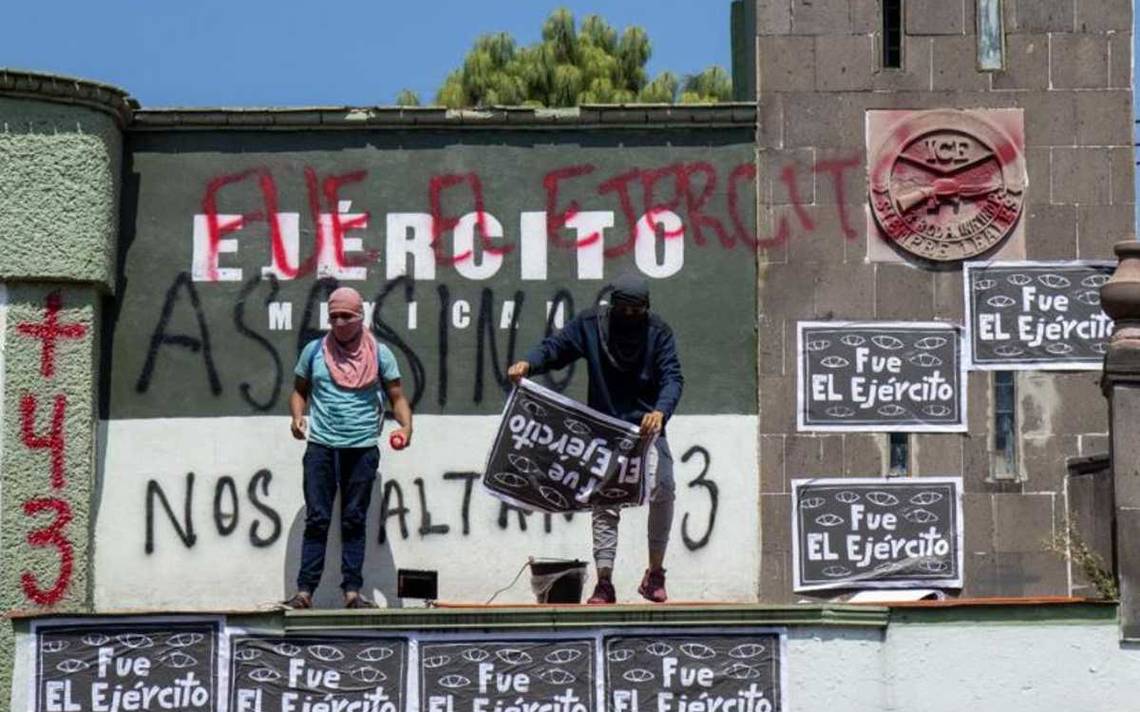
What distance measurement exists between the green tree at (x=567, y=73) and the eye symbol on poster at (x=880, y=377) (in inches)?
960

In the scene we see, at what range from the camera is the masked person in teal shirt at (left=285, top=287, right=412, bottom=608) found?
55.8ft

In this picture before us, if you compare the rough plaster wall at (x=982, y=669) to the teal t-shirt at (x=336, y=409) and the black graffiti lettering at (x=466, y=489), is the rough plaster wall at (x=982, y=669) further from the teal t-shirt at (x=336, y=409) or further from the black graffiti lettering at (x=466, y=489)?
the black graffiti lettering at (x=466, y=489)

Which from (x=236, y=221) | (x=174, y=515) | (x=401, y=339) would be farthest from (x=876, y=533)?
(x=236, y=221)

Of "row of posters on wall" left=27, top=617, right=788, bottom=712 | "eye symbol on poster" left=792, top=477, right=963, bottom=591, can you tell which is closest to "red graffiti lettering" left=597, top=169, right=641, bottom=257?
"eye symbol on poster" left=792, top=477, right=963, bottom=591

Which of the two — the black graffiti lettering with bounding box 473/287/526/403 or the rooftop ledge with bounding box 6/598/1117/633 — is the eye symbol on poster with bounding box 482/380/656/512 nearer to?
the rooftop ledge with bounding box 6/598/1117/633

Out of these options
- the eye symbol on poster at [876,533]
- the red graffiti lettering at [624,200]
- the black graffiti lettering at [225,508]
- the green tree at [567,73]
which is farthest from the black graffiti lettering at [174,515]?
the green tree at [567,73]

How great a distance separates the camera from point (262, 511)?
61.1 feet

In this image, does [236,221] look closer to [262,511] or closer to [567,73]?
[262,511]

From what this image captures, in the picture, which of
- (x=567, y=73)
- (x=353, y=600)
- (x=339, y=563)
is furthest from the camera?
(x=567, y=73)

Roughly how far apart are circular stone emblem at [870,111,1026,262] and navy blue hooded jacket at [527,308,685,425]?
107 inches

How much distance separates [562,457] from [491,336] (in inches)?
87.4

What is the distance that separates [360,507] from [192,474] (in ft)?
6.53

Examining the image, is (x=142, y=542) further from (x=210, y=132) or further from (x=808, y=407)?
(x=808, y=407)

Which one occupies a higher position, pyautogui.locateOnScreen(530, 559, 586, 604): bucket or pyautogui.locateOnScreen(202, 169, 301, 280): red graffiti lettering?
pyautogui.locateOnScreen(202, 169, 301, 280): red graffiti lettering
